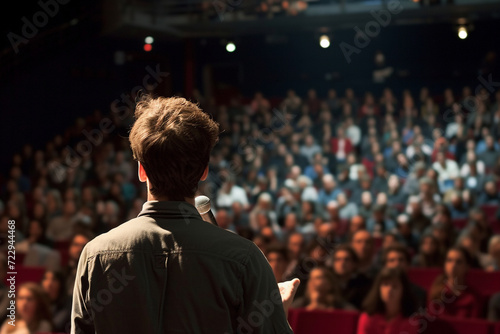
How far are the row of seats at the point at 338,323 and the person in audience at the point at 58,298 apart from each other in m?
1.37

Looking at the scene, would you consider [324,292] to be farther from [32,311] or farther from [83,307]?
[83,307]

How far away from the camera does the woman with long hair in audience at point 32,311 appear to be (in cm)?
357

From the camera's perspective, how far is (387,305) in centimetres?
338

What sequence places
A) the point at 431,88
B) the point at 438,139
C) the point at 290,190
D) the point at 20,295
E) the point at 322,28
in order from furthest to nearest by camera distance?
1. the point at 431,88
2. the point at 322,28
3. the point at 438,139
4. the point at 290,190
5. the point at 20,295

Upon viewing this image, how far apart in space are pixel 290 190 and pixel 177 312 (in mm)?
6510

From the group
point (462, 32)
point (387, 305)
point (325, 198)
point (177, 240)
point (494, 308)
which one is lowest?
point (494, 308)

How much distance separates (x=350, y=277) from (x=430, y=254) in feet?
3.26

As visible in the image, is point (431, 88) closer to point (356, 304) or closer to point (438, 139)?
point (438, 139)

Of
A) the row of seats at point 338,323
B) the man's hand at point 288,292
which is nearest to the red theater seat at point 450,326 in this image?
the row of seats at point 338,323

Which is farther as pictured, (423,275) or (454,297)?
(423,275)

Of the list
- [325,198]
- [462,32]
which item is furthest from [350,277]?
[462,32]

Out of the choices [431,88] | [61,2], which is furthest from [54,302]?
[431,88]

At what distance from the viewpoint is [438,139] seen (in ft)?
27.4

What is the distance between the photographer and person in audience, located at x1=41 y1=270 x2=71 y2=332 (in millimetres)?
3893
